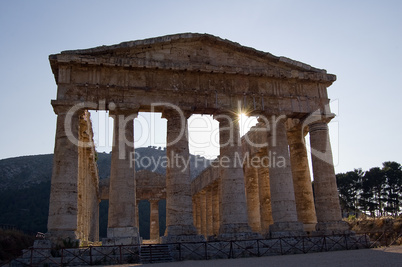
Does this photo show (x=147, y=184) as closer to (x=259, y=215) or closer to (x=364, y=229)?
(x=259, y=215)

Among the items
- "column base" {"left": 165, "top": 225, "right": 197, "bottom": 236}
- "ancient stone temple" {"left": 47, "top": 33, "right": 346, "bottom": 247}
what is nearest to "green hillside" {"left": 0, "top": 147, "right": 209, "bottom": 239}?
"ancient stone temple" {"left": 47, "top": 33, "right": 346, "bottom": 247}

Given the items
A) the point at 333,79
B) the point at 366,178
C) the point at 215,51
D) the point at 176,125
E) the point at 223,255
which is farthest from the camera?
the point at 366,178

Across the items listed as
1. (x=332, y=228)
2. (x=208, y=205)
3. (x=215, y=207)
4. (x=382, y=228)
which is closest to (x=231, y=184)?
(x=332, y=228)

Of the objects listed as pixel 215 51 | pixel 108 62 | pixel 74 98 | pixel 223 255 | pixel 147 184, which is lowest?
pixel 223 255

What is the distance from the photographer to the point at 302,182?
23938 millimetres

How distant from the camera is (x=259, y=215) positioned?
28984 millimetres

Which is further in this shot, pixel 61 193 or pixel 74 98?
pixel 74 98

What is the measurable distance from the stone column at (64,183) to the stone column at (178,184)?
4.66 metres

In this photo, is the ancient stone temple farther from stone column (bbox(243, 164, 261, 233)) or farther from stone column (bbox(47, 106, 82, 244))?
stone column (bbox(243, 164, 261, 233))

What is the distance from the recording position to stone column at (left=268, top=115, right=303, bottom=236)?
20.5m

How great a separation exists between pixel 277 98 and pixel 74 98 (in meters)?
11.6

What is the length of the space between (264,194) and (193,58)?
38.1ft

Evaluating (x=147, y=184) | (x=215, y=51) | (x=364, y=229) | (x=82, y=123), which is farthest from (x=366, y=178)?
(x=82, y=123)

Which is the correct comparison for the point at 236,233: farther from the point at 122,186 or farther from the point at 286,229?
the point at 122,186
